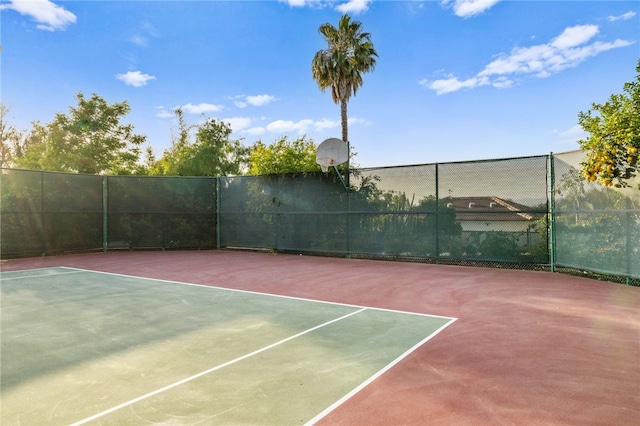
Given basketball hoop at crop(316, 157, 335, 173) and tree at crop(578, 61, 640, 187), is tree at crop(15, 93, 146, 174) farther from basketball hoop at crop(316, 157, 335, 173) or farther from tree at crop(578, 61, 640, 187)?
tree at crop(578, 61, 640, 187)

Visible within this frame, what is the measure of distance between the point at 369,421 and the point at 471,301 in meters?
4.34

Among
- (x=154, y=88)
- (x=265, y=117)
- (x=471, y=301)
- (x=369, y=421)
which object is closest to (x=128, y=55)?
(x=154, y=88)


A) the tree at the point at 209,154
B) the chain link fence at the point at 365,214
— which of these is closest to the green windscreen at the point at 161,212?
the chain link fence at the point at 365,214

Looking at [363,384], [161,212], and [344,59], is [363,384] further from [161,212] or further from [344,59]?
[344,59]

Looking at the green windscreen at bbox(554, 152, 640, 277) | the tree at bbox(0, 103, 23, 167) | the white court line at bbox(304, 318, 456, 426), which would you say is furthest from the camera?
the tree at bbox(0, 103, 23, 167)

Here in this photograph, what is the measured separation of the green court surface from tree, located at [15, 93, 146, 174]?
16998mm

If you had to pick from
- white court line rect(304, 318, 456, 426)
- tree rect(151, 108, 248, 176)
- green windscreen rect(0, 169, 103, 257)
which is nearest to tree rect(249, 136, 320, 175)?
green windscreen rect(0, 169, 103, 257)

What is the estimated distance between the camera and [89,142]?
2164 centimetres

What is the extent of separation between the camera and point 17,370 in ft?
11.7

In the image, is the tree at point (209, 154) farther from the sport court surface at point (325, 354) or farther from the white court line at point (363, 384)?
the white court line at point (363, 384)

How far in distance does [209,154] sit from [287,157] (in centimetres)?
953

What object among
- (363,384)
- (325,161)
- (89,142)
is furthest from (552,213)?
(89,142)

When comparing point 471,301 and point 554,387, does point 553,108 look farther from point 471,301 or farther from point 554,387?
point 554,387

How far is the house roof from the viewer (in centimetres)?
960
